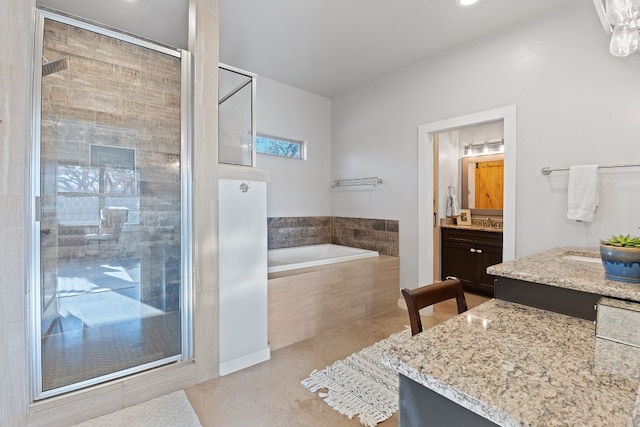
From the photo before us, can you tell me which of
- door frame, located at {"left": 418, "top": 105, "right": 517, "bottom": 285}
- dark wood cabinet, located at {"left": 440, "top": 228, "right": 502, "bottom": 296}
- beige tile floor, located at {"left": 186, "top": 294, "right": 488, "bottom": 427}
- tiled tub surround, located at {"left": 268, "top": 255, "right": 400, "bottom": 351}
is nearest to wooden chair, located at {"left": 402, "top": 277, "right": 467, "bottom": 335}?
beige tile floor, located at {"left": 186, "top": 294, "right": 488, "bottom": 427}

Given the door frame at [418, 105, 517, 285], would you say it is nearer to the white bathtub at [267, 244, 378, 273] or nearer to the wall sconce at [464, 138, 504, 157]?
the white bathtub at [267, 244, 378, 273]

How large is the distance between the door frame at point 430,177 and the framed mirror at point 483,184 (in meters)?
1.80

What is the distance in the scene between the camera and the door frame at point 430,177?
259 centimetres

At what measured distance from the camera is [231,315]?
215cm

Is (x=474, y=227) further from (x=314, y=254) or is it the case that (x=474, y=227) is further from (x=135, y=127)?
(x=135, y=127)

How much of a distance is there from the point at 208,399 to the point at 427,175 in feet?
9.17

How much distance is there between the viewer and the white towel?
2127mm

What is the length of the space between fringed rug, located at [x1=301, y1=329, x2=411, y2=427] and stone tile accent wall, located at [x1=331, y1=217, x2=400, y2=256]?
4.92 feet

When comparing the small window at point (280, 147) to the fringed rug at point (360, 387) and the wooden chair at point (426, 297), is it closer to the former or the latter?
the fringed rug at point (360, 387)

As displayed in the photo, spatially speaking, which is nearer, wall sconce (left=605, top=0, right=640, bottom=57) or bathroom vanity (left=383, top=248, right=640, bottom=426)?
bathroom vanity (left=383, top=248, right=640, bottom=426)

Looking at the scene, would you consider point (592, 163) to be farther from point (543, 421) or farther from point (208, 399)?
point (208, 399)

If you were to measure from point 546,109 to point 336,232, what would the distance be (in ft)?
9.01

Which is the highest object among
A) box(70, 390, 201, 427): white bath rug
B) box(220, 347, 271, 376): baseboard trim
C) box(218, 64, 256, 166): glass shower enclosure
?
box(218, 64, 256, 166): glass shower enclosure

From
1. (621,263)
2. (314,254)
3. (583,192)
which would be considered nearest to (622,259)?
(621,263)
